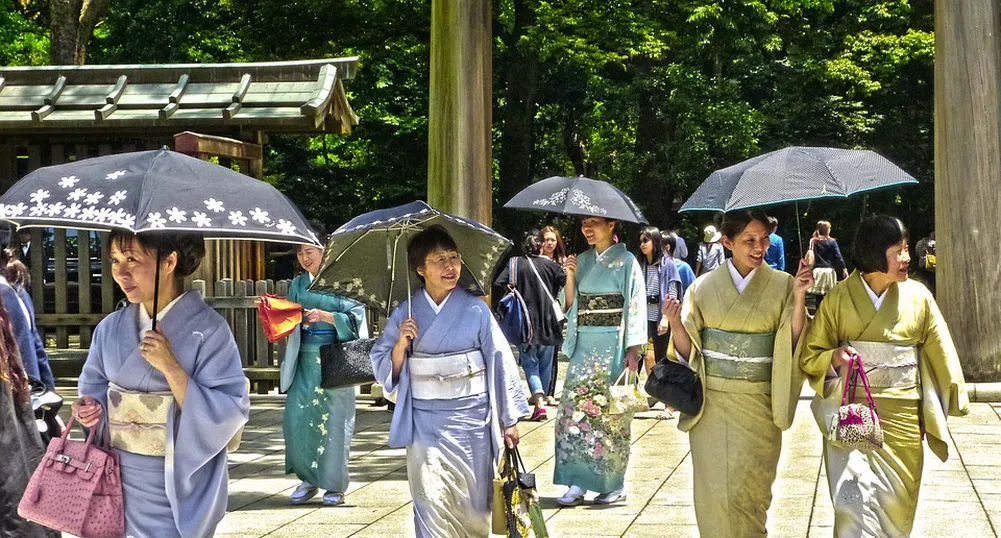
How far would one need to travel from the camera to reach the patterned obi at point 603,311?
7.59 metres

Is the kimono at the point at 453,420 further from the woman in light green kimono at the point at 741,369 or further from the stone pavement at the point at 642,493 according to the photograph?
the stone pavement at the point at 642,493

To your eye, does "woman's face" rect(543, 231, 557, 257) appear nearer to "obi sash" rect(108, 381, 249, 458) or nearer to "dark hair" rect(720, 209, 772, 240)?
"dark hair" rect(720, 209, 772, 240)

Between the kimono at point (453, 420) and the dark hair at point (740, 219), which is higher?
the dark hair at point (740, 219)

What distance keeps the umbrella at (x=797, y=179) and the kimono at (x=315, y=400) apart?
2.89m

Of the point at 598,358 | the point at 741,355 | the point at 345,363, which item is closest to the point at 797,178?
the point at 741,355

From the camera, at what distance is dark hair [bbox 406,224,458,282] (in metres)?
5.31

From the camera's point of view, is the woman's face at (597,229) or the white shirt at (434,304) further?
the woman's face at (597,229)

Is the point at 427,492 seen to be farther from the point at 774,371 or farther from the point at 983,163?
the point at 983,163

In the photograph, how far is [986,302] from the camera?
11.1 metres

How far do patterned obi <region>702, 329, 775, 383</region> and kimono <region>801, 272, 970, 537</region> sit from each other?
0.18 m

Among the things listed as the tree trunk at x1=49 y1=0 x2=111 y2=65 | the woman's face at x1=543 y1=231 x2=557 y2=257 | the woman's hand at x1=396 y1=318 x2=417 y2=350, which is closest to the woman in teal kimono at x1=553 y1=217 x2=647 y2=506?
the woman's hand at x1=396 y1=318 x2=417 y2=350

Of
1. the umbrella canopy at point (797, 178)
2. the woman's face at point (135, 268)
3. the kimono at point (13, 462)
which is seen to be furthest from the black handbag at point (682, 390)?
the kimono at point (13, 462)

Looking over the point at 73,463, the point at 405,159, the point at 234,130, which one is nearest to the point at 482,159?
the point at 234,130

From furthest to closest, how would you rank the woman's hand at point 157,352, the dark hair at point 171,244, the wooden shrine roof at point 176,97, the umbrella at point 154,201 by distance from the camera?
the wooden shrine roof at point 176,97 < the dark hair at point 171,244 < the woman's hand at point 157,352 < the umbrella at point 154,201
